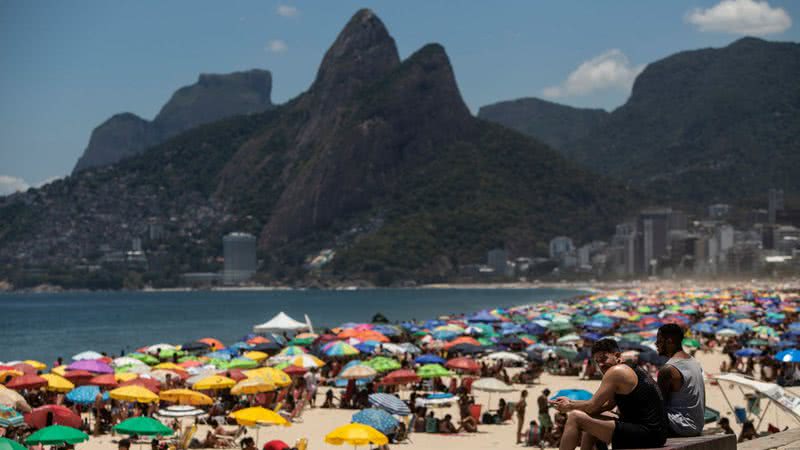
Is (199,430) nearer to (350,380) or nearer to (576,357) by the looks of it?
(350,380)

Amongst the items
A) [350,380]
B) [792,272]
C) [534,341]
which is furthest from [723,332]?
[792,272]

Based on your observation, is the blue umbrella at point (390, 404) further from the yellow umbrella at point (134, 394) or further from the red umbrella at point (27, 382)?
the red umbrella at point (27, 382)

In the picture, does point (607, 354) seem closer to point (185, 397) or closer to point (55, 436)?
point (55, 436)

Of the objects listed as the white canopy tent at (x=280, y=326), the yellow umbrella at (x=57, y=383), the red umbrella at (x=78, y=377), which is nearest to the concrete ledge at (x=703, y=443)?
the yellow umbrella at (x=57, y=383)

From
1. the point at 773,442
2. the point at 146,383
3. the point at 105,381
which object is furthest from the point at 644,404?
the point at 105,381

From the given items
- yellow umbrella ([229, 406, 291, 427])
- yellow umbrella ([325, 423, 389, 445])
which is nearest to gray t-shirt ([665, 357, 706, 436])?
yellow umbrella ([325, 423, 389, 445])

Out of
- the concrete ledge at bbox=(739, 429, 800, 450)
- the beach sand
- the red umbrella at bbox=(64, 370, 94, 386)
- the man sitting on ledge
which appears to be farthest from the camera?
the red umbrella at bbox=(64, 370, 94, 386)

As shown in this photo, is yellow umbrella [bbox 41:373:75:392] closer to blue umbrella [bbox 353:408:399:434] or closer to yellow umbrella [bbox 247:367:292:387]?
yellow umbrella [bbox 247:367:292:387]

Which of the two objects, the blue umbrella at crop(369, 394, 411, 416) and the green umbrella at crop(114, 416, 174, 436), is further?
the blue umbrella at crop(369, 394, 411, 416)
